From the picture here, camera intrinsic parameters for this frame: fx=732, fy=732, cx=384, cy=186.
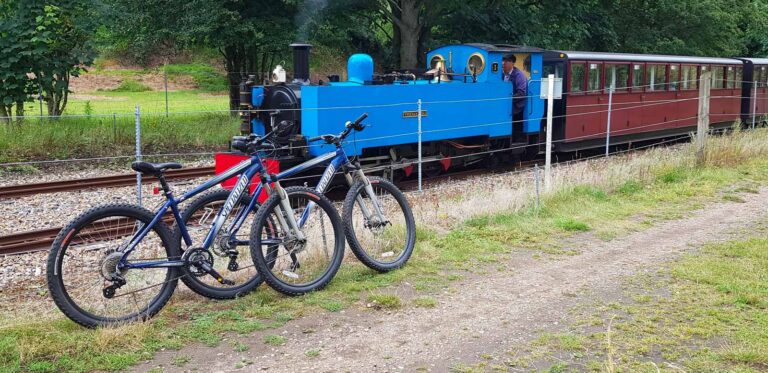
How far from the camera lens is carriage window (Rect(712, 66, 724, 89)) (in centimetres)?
1961

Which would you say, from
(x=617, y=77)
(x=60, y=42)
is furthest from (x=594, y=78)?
(x=60, y=42)

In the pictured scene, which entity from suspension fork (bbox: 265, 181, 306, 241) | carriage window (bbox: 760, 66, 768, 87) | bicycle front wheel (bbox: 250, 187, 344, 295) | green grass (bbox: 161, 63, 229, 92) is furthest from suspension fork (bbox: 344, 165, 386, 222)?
green grass (bbox: 161, 63, 229, 92)

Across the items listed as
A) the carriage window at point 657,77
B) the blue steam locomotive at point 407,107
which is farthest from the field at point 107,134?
the carriage window at point 657,77

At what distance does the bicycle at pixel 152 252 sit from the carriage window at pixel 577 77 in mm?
10591

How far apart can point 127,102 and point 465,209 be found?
2698 cm

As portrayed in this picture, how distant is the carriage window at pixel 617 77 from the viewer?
52.1ft

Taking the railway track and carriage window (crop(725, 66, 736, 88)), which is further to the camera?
carriage window (crop(725, 66, 736, 88))

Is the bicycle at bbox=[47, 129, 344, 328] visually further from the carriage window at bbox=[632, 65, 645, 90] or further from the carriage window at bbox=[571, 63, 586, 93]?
the carriage window at bbox=[632, 65, 645, 90]

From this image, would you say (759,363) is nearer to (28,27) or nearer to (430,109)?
(430,109)

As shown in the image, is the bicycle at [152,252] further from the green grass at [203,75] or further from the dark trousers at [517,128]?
the green grass at [203,75]

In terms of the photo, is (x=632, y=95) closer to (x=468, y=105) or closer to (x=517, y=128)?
(x=517, y=128)

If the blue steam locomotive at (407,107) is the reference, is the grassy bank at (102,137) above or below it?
below

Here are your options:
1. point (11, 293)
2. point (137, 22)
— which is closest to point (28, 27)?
point (137, 22)

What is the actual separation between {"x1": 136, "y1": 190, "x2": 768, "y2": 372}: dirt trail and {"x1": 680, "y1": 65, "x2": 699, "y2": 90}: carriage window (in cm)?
1301
